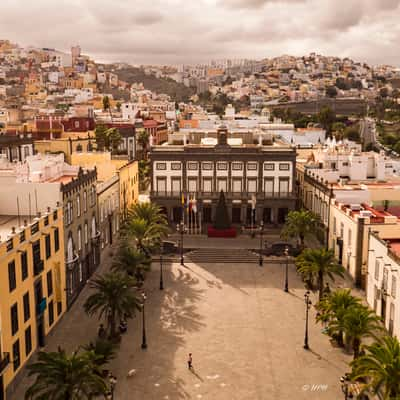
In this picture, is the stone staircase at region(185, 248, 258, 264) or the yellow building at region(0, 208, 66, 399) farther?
the stone staircase at region(185, 248, 258, 264)

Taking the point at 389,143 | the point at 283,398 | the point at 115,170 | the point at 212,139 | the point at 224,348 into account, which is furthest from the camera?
the point at 389,143

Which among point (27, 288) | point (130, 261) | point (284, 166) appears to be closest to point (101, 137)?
point (284, 166)

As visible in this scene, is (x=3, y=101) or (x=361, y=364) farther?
(x=3, y=101)

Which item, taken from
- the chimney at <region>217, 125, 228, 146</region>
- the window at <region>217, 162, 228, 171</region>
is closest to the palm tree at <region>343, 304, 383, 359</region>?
the window at <region>217, 162, 228, 171</region>

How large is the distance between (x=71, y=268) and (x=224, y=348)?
47.9 ft

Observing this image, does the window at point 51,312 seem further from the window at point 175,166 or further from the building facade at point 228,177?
the window at point 175,166

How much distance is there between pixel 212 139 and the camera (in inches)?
3002

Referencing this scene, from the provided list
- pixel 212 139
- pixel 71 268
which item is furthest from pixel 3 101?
Result: pixel 71 268

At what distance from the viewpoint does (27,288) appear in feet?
107

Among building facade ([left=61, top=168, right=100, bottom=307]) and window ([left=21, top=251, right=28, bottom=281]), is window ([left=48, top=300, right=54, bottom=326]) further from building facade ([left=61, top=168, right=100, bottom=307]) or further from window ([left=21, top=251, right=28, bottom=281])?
window ([left=21, top=251, right=28, bottom=281])

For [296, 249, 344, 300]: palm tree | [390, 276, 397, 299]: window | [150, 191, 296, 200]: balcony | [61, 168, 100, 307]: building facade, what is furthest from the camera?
[150, 191, 296, 200]: balcony

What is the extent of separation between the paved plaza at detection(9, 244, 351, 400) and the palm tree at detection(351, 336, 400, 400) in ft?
17.9

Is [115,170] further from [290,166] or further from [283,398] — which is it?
[283,398]

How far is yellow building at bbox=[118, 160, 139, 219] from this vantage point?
66.5 meters
